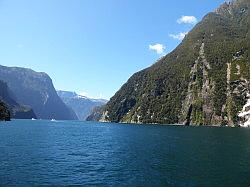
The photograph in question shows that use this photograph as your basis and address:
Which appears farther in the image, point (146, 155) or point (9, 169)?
point (146, 155)

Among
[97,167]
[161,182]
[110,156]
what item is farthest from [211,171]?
[110,156]

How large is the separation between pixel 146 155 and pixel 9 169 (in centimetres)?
4093

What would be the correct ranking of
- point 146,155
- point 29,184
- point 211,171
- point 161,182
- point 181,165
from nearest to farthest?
point 29,184, point 161,182, point 211,171, point 181,165, point 146,155

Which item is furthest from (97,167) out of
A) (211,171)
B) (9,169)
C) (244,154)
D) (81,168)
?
(244,154)

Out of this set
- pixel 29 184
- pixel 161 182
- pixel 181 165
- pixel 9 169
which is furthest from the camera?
pixel 181 165

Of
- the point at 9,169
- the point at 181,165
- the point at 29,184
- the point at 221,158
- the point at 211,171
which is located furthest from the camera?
the point at 221,158

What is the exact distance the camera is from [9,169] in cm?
6775

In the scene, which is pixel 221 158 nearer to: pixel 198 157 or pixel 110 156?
pixel 198 157

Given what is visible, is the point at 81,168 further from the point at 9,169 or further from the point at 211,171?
the point at 211,171

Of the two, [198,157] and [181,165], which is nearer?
[181,165]

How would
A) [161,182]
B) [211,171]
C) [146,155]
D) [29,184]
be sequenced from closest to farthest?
[29,184]
[161,182]
[211,171]
[146,155]

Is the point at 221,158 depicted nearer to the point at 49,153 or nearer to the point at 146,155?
the point at 146,155

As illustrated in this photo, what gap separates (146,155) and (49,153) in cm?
2615

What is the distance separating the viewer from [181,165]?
7950 centimetres
